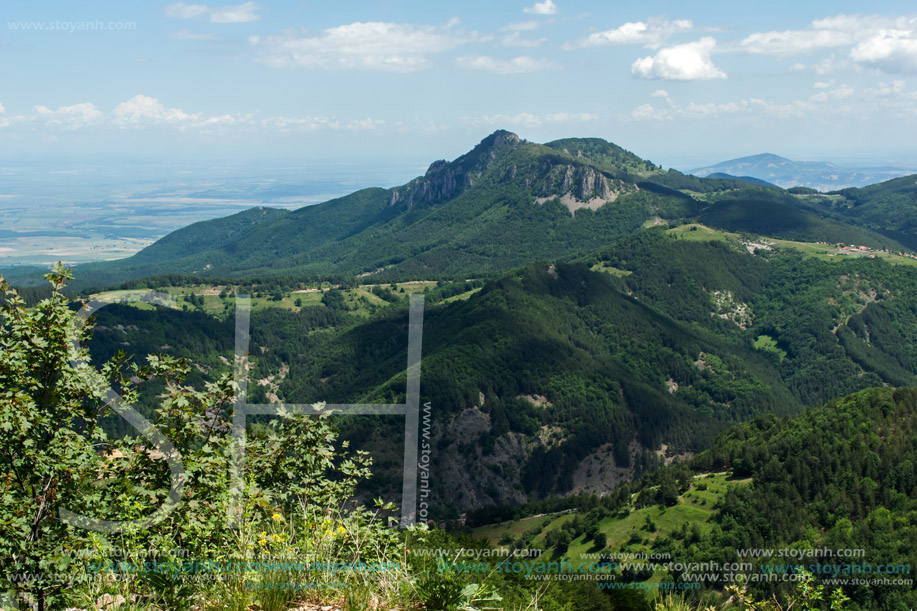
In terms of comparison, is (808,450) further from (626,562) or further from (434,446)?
(434,446)

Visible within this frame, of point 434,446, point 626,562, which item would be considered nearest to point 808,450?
point 626,562

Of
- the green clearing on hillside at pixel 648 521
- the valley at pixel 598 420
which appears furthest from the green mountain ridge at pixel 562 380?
the green clearing on hillside at pixel 648 521

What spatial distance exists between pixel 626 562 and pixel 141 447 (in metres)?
65.0

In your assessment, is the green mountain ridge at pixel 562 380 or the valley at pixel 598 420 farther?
the green mountain ridge at pixel 562 380

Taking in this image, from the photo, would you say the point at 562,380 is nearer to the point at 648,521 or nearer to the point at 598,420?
the point at 598,420

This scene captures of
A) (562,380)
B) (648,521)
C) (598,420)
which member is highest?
(562,380)

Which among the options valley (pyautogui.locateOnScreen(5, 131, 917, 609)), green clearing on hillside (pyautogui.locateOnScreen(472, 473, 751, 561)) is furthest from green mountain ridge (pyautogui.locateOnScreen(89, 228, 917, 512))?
green clearing on hillside (pyautogui.locateOnScreen(472, 473, 751, 561))

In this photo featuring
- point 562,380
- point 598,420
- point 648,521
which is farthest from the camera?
point 562,380

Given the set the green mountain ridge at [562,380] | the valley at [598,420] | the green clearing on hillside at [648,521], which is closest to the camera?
the valley at [598,420]

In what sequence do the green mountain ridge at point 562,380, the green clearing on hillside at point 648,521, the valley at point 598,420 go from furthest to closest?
the green mountain ridge at point 562,380 < the green clearing on hillside at point 648,521 < the valley at point 598,420

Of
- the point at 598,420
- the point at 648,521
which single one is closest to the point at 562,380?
the point at 598,420

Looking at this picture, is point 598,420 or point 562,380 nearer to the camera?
point 598,420

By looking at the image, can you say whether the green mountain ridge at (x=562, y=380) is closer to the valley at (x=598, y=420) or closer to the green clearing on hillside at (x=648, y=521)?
the valley at (x=598, y=420)

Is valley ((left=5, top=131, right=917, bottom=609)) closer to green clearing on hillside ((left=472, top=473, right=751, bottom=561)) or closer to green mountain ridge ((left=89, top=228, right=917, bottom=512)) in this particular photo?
green clearing on hillside ((left=472, top=473, right=751, bottom=561))
